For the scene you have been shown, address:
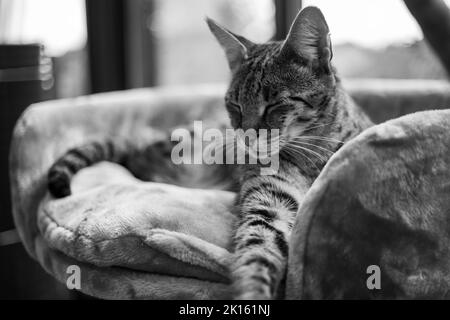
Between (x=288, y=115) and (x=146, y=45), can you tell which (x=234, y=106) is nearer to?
(x=288, y=115)

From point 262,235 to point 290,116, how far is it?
32 cm

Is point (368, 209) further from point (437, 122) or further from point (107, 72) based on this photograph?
point (107, 72)

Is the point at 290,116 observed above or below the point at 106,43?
below

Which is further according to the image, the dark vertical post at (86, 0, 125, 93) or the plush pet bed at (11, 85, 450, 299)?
the dark vertical post at (86, 0, 125, 93)

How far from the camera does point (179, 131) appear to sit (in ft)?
5.69

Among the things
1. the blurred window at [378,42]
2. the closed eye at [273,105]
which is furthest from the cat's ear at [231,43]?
the blurred window at [378,42]

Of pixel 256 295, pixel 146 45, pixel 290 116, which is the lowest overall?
pixel 256 295

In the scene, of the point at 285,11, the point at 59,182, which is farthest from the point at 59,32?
the point at 59,182

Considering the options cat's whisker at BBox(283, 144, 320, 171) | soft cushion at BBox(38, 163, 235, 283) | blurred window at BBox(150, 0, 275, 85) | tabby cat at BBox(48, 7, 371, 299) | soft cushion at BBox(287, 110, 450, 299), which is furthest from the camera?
blurred window at BBox(150, 0, 275, 85)

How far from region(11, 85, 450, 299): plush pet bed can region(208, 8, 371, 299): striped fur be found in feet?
0.33

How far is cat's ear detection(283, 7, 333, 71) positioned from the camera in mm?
1137

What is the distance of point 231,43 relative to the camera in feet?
4.56

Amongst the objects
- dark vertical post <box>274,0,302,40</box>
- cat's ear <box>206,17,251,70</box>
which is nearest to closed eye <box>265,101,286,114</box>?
cat's ear <box>206,17,251,70</box>

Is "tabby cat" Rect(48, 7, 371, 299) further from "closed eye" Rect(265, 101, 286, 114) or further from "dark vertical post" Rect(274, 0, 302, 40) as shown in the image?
"dark vertical post" Rect(274, 0, 302, 40)
